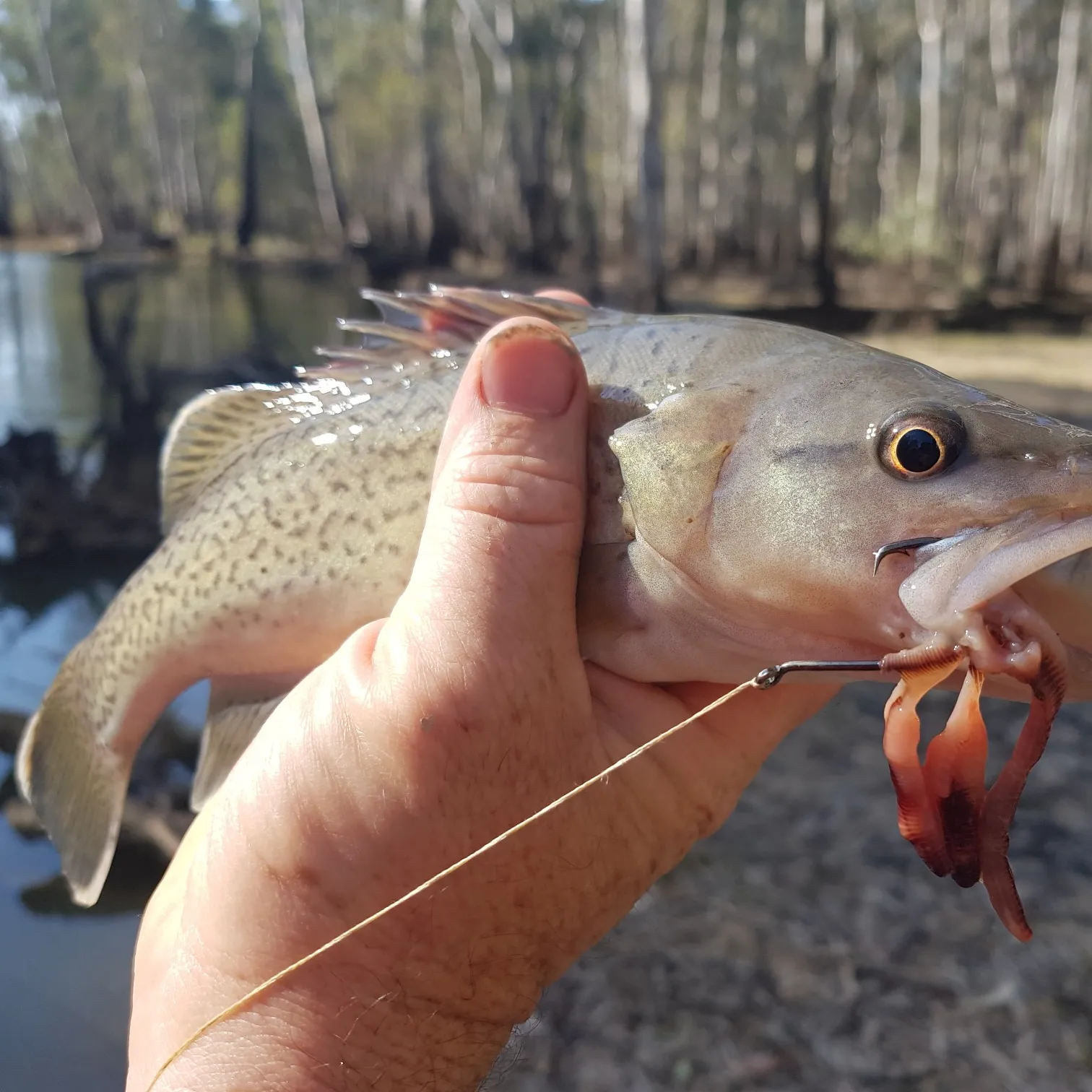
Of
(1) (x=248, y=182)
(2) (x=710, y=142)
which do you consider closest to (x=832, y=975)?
(1) (x=248, y=182)

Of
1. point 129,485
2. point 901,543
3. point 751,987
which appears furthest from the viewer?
point 129,485

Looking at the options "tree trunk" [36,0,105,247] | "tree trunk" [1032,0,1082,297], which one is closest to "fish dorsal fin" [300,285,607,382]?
"tree trunk" [1032,0,1082,297]

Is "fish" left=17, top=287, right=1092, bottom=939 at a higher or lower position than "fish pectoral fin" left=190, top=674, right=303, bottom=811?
higher

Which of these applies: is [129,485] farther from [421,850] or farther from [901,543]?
[901,543]

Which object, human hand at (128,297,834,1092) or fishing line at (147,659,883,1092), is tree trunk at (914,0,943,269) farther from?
fishing line at (147,659,883,1092)

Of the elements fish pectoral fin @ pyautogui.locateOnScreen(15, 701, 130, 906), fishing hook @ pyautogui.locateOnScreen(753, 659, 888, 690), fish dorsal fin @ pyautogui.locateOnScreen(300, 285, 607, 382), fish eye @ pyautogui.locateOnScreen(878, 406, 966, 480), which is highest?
fish dorsal fin @ pyautogui.locateOnScreen(300, 285, 607, 382)

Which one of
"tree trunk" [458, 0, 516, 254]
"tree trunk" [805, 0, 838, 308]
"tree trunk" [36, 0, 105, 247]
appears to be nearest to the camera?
"tree trunk" [805, 0, 838, 308]

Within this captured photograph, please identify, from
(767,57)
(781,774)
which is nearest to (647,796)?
(781,774)

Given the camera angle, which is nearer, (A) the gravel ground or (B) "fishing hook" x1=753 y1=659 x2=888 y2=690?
(B) "fishing hook" x1=753 y1=659 x2=888 y2=690

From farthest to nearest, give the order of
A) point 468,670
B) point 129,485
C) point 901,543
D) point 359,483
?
point 129,485, point 359,483, point 468,670, point 901,543
